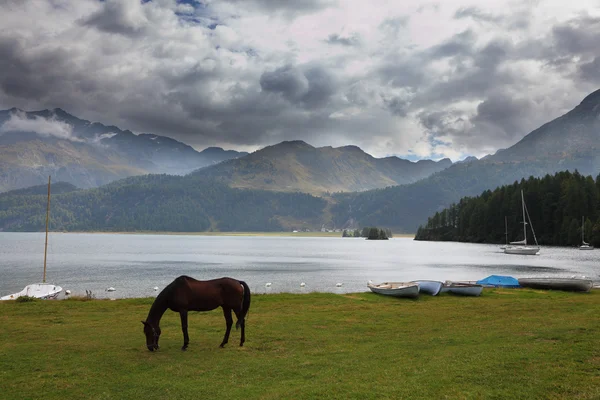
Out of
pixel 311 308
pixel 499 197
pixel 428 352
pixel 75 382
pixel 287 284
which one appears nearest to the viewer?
pixel 75 382

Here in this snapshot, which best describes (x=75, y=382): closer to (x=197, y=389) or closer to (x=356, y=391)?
(x=197, y=389)

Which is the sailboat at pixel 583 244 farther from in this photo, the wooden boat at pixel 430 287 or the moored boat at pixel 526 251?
the wooden boat at pixel 430 287

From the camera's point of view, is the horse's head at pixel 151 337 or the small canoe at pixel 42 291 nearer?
the horse's head at pixel 151 337

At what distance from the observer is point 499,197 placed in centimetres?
19512

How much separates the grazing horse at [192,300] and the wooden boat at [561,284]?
37613mm

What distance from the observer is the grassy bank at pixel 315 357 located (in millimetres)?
12320

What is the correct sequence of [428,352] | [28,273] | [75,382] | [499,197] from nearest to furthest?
1. [75,382]
2. [428,352]
3. [28,273]
4. [499,197]

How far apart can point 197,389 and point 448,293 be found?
33352mm

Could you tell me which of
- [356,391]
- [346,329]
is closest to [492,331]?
[346,329]

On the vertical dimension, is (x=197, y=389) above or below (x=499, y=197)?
below

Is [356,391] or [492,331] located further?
[492,331]

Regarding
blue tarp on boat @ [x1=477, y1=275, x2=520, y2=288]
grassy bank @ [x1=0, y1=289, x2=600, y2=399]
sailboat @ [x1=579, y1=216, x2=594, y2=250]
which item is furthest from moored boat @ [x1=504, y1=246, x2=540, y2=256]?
grassy bank @ [x1=0, y1=289, x2=600, y2=399]

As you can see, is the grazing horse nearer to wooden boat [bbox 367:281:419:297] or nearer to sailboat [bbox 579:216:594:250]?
wooden boat [bbox 367:281:419:297]

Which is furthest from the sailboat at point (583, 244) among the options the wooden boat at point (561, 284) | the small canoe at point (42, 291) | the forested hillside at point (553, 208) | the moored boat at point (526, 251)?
the small canoe at point (42, 291)
